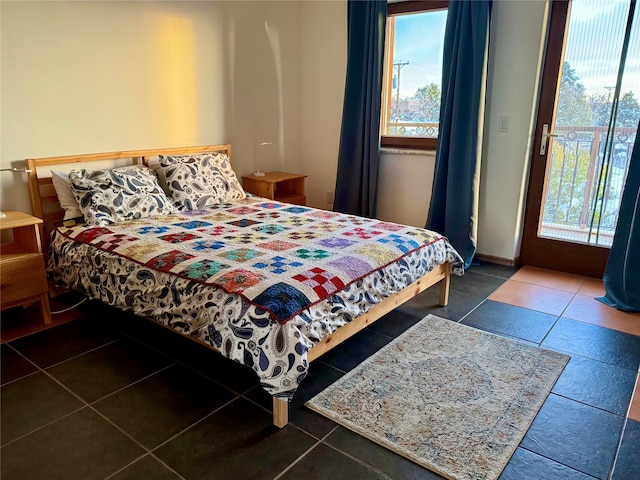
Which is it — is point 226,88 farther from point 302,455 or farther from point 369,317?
point 302,455

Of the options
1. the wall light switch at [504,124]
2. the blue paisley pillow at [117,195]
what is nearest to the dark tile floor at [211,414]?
the blue paisley pillow at [117,195]

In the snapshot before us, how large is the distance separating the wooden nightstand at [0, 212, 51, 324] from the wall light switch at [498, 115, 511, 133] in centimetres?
325

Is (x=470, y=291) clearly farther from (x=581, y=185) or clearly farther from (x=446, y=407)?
(x=446, y=407)

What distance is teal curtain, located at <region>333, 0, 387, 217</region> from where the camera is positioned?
4055 mm

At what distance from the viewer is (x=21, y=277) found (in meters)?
2.60

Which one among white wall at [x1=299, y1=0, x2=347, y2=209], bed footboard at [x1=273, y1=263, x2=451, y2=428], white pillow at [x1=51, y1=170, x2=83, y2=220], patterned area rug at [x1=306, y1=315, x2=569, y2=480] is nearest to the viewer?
patterned area rug at [x1=306, y1=315, x2=569, y2=480]

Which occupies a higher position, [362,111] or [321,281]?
[362,111]

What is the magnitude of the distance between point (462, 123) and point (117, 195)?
2549 millimetres

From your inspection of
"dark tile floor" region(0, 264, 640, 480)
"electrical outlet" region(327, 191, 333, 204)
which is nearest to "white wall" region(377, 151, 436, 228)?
"electrical outlet" region(327, 191, 333, 204)

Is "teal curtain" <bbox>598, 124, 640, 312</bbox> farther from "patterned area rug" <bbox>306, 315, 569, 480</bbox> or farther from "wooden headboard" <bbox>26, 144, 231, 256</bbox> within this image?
"wooden headboard" <bbox>26, 144, 231, 256</bbox>

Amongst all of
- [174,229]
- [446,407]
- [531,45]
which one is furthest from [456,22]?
[446,407]

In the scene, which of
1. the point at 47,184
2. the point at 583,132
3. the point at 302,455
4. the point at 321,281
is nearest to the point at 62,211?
the point at 47,184

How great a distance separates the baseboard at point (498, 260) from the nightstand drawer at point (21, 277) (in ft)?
10.5

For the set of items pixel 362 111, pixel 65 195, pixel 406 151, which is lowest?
pixel 65 195
